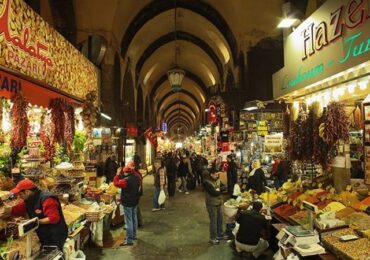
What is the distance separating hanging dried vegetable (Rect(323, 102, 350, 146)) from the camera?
5879mm

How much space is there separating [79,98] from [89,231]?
11.0 ft

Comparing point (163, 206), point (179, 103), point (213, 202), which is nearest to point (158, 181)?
point (163, 206)

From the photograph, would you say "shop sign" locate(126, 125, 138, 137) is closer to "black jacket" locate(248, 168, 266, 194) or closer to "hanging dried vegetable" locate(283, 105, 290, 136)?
"black jacket" locate(248, 168, 266, 194)

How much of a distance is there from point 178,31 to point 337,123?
17.4 m

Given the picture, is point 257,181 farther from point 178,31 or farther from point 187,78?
point 187,78

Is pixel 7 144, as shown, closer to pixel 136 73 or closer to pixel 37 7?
pixel 37 7

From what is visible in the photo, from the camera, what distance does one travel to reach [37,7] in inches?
376

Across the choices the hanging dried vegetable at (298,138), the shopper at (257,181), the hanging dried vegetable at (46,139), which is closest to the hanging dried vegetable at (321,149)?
the hanging dried vegetable at (298,138)

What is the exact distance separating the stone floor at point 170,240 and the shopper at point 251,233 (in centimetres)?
47

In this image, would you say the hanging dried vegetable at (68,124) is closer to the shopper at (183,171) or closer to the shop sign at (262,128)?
the shop sign at (262,128)

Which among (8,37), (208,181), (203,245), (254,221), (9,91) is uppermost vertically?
(8,37)

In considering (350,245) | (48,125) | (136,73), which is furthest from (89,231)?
(136,73)

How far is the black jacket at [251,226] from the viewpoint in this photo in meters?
6.44

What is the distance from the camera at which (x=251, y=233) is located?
6.51 meters
